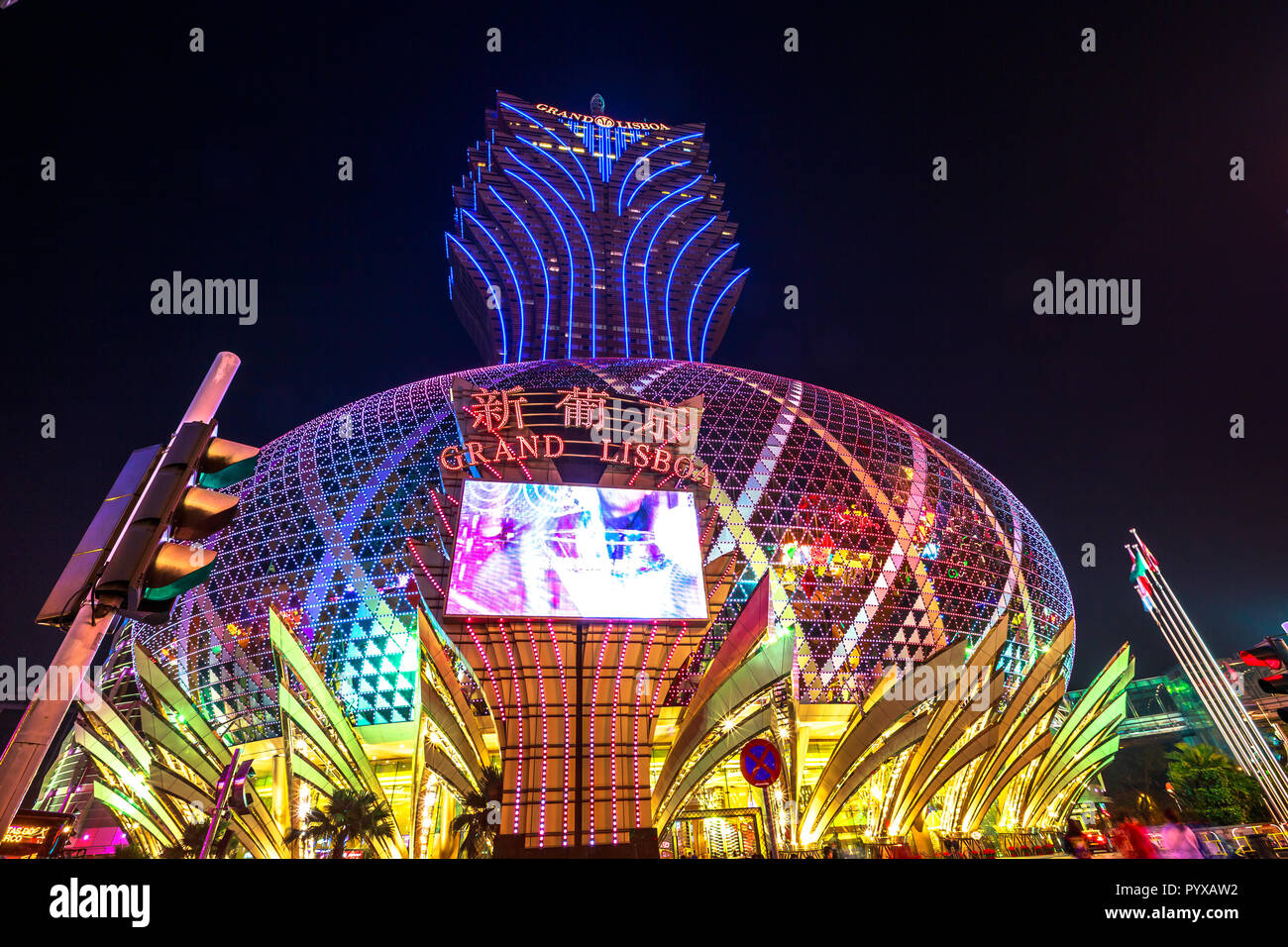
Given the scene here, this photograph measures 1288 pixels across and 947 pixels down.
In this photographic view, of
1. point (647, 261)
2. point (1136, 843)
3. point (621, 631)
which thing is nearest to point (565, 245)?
point (647, 261)

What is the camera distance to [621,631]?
26.8 metres

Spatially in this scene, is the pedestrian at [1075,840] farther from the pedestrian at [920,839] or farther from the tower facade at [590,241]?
the tower facade at [590,241]

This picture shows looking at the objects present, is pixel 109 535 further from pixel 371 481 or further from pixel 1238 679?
pixel 1238 679

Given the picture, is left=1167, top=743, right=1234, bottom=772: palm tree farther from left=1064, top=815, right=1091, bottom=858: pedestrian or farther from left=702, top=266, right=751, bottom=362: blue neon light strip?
left=702, top=266, right=751, bottom=362: blue neon light strip

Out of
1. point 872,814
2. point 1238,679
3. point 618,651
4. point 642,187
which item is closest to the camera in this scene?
point 618,651

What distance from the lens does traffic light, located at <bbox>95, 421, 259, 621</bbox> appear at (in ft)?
11.4

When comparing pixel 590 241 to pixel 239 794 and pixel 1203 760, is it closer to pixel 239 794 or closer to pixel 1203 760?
pixel 239 794

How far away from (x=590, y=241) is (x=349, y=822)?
3113 inches

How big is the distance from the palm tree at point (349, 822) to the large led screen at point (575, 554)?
51.4 feet

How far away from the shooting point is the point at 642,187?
334 feet

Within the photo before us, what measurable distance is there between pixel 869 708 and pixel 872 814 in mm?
7732

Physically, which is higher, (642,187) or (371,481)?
(642,187)
